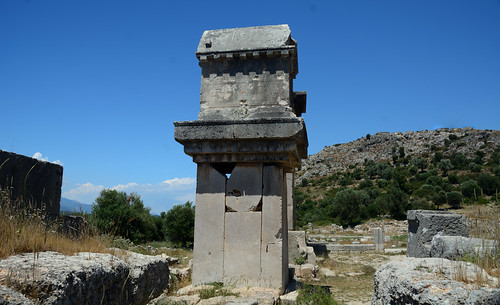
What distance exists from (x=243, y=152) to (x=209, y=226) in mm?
1183

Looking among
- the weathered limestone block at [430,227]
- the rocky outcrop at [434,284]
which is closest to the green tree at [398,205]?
the weathered limestone block at [430,227]

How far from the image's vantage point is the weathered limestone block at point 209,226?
537cm

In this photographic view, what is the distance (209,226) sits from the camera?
547 cm

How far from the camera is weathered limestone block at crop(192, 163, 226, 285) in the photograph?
5.37 meters

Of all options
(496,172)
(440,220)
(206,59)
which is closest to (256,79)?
(206,59)

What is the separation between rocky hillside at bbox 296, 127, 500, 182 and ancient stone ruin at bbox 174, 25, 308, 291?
205 feet

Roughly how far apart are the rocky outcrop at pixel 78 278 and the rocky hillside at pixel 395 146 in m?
65.0

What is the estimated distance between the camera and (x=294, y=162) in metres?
6.09

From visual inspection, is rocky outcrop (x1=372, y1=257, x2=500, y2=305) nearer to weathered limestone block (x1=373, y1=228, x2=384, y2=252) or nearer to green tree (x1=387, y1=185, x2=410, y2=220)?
weathered limestone block (x1=373, y1=228, x2=384, y2=252)

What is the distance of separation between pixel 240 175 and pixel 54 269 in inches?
132

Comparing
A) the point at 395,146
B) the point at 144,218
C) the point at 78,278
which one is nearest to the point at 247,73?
the point at 78,278

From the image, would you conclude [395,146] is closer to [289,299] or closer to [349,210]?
[349,210]

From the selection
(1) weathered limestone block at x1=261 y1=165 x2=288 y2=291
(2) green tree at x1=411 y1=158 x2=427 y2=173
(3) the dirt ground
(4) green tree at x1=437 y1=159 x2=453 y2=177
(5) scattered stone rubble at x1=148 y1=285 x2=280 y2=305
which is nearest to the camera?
(5) scattered stone rubble at x1=148 y1=285 x2=280 y2=305

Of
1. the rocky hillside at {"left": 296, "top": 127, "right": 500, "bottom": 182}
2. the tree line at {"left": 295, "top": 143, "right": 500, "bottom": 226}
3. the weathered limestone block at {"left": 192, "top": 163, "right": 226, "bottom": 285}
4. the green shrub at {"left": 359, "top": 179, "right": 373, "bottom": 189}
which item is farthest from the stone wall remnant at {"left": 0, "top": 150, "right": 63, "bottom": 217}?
the rocky hillside at {"left": 296, "top": 127, "right": 500, "bottom": 182}
